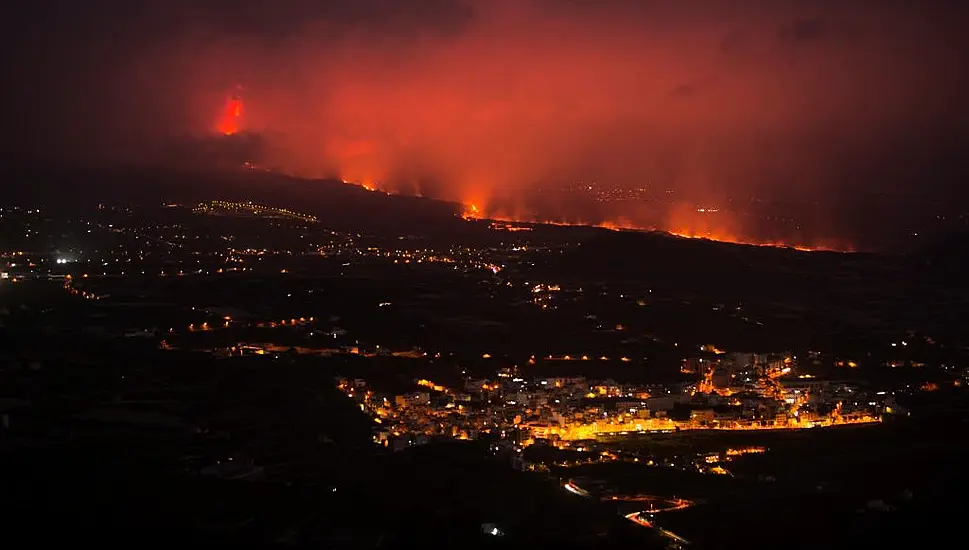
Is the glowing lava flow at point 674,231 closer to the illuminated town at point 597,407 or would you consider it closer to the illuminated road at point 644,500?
the illuminated town at point 597,407

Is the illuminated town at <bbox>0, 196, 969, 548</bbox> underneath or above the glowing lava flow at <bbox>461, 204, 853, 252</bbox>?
underneath

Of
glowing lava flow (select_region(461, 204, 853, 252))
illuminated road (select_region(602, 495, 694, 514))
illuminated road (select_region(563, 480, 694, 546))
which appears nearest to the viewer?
illuminated road (select_region(563, 480, 694, 546))

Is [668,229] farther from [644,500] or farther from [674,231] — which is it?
[644,500]

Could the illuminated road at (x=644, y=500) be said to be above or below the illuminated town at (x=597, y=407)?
below

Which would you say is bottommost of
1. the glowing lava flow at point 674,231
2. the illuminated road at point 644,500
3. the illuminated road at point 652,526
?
the illuminated road at point 652,526

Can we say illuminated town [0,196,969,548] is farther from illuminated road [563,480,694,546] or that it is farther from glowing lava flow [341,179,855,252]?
glowing lava flow [341,179,855,252]

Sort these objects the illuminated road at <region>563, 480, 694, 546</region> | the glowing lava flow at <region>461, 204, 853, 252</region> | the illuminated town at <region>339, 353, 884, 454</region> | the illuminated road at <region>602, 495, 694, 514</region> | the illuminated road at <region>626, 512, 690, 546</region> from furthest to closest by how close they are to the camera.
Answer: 1. the glowing lava flow at <region>461, 204, 853, 252</region>
2. the illuminated town at <region>339, 353, 884, 454</region>
3. the illuminated road at <region>602, 495, 694, 514</region>
4. the illuminated road at <region>563, 480, 694, 546</region>
5. the illuminated road at <region>626, 512, 690, 546</region>

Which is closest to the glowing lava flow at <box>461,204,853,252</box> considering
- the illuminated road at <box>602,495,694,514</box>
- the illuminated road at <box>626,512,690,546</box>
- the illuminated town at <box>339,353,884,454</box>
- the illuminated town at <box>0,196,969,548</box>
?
the illuminated town at <box>0,196,969,548</box>

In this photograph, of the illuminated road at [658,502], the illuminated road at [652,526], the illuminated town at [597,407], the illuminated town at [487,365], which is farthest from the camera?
the illuminated town at [597,407]

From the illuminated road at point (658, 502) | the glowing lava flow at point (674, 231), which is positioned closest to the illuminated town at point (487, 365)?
the illuminated road at point (658, 502)

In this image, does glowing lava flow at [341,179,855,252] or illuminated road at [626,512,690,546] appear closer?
illuminated road at [626,512,690,546]

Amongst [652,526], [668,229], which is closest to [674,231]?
[668,229]

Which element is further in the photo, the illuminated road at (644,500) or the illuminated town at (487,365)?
the illuminated town at (487,365)
